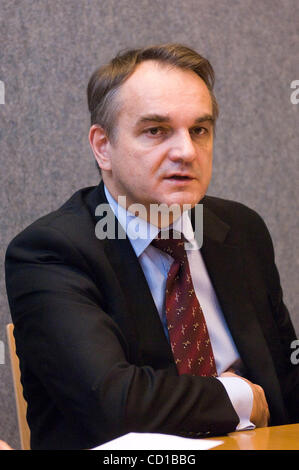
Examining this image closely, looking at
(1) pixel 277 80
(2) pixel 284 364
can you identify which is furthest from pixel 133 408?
(1) pixel 277 80

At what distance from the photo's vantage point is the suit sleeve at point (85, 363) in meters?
1.05

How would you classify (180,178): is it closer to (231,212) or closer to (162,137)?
(162,137)

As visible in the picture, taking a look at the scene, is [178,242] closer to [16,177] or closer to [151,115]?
[151,115]

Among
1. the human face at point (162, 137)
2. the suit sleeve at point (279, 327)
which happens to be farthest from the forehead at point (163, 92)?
the suit sleeve at point (279, 327)

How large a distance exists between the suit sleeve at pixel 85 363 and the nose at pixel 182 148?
10.3 inches

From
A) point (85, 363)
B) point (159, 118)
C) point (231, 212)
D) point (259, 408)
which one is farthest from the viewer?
point (231, 212)

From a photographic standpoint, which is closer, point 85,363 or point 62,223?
point 85,363

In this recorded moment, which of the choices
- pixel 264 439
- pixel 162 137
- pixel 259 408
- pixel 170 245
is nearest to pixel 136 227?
pixel 170 245

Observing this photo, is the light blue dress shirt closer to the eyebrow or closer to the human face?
the human face

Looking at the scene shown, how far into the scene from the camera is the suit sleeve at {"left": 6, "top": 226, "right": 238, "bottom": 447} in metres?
1.05

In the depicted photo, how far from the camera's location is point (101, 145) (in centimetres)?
144

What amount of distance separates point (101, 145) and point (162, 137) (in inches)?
7.3

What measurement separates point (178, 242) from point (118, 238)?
13 centimetres

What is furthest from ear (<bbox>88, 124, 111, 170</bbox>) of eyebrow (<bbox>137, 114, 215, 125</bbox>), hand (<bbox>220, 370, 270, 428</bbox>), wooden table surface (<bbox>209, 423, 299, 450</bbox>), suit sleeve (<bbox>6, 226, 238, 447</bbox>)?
wooden table surface (<bbox>209, 423, 299, 450</bbox>)
